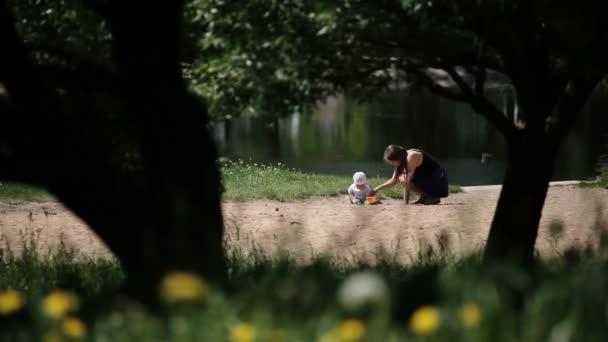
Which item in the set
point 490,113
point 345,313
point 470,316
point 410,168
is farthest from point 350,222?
point 470,316

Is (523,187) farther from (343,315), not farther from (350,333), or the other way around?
(350,333)

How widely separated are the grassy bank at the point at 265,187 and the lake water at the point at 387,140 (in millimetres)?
2027

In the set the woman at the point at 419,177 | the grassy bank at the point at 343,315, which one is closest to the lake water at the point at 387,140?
the woman at the point at 419,177

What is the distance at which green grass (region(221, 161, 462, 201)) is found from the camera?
1409cm

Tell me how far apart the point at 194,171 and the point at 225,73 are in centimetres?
102

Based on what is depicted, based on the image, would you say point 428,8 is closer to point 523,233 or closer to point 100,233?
point 523,233

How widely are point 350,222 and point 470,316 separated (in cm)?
906

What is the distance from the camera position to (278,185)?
15.3 m

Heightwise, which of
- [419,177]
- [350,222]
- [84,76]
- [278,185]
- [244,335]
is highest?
[84,76]

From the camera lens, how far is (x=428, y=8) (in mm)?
5785

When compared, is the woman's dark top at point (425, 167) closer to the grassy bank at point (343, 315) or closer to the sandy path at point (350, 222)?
the sandy path at point (350, 222)

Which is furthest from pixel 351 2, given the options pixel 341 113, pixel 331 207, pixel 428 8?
pixel 341 113

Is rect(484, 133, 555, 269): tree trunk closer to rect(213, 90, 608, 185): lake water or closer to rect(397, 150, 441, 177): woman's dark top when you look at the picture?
rect(397, 150, 441, 177): woman's dark top

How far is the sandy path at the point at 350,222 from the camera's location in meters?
9.80
